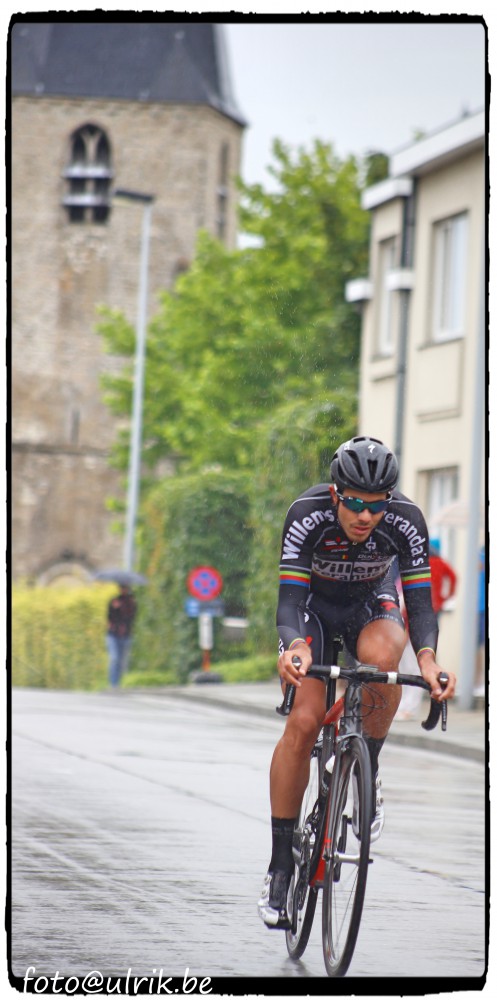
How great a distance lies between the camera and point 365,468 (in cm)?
623

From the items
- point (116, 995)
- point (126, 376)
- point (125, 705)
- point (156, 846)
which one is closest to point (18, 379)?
point (156, 846)

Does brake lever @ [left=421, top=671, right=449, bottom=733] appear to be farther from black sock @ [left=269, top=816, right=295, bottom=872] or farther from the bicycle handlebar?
black sock @ [left=269, top=816, right=295, bottom=872]

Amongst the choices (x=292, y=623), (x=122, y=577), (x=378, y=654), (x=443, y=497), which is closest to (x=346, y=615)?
(x=378, y=654)

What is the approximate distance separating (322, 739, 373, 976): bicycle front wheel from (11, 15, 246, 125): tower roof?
2519mm

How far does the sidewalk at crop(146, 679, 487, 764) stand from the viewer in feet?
58.2

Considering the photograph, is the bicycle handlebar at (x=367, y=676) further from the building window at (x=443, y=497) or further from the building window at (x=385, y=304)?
the building window at (x=385, y=304)

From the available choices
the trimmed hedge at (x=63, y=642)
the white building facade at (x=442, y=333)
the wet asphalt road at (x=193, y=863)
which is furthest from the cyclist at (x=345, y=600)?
the trimmed hedge at (x=63, y=642)

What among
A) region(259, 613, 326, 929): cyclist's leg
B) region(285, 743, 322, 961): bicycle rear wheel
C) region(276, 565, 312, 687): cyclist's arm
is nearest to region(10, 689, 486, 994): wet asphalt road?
region(285, 743, 322, 961): bicycle rear wheel

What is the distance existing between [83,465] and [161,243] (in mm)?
8467

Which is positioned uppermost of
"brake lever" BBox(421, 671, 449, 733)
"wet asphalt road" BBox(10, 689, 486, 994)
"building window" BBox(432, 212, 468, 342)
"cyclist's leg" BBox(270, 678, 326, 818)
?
"building window" BBox(432, 212, 468, 342)

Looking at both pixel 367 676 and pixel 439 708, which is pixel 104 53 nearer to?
pixel 367 676

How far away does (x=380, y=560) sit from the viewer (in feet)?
21.3

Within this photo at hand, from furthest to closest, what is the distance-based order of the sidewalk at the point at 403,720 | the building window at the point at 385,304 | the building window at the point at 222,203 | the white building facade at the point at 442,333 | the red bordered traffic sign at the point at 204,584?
1. the building window at the point at 222,203
2. the red bordered traffic sign at the point at 204,584
3. the building window at the point at 385,304
4. the white building facade at the point at 442,333
5. the sidewalk at the point at 403,720

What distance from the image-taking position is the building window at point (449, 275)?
2375cm
